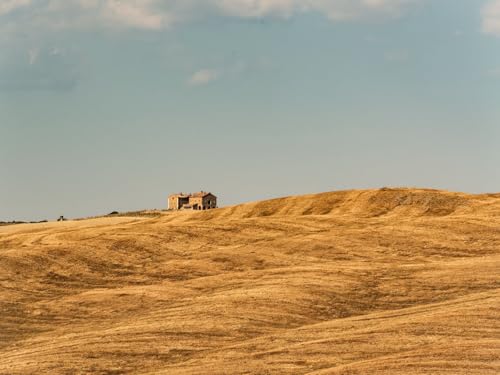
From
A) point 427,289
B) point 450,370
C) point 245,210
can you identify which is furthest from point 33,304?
point 245,210

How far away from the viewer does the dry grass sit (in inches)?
998

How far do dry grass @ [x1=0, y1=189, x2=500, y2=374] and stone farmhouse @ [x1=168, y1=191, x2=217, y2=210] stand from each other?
8896 centimetres

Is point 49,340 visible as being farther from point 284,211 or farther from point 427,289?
point 284,211

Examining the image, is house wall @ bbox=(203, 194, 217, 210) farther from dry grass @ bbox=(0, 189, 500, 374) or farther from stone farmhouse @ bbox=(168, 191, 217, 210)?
dry grass @ bbox=(0, 189, 500, 374)

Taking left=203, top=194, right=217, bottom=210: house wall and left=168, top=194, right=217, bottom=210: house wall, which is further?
left=203, top=194, right=217, bottom=210: house wall

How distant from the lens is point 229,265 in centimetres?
3719

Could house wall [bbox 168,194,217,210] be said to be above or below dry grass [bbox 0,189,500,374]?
above

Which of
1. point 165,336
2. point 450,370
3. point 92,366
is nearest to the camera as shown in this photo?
point 450,370

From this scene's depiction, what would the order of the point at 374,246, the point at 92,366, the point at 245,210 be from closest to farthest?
the point at 92,366
the point at 374,246
the point at 245,210

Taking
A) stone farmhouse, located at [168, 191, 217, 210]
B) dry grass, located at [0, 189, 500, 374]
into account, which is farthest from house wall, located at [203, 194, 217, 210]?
dry grass, located at [0, 189, 500, 374]

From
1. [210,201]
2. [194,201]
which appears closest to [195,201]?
[194,201]

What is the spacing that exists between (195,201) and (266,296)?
108111 millimetres

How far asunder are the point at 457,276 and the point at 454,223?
9.47m

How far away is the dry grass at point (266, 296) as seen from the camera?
25.4 metres
